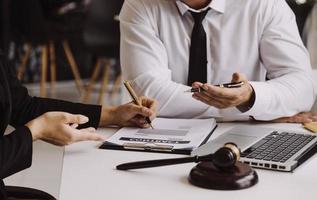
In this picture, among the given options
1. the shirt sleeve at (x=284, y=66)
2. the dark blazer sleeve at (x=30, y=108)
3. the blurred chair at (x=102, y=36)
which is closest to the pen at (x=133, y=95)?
the dark blazer sleeve at (x=30, y=108)

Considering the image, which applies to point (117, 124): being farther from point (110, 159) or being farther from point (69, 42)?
point (69, 42)

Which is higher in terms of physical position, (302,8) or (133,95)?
(133,95)

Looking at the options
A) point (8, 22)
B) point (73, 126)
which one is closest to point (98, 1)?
point (8, 22)

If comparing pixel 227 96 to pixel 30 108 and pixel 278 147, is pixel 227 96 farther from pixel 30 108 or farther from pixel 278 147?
pixel 30 108

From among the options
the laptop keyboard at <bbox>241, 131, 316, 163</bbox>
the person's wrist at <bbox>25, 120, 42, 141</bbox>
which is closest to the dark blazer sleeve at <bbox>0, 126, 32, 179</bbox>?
the person's wrist at <bbox>25, 120, 42, 141</bbox>

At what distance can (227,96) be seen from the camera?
1634mm

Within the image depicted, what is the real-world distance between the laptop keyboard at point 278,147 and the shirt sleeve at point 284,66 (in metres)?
0.28

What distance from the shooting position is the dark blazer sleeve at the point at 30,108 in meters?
1.71

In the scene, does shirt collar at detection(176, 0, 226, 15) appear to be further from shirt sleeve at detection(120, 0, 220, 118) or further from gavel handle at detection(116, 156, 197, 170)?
gavel handle at detection(116, 156, 197, 170)

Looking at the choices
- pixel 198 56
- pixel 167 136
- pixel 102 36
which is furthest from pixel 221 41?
pixel 102 36

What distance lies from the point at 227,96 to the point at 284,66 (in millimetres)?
413

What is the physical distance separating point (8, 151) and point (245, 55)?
1000 millimetres

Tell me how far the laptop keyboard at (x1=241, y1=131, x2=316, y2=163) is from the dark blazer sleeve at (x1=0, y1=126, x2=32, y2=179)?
0.51m

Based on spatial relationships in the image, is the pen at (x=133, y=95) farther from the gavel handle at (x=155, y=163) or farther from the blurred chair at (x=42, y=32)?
the blurred chair at (x=42, y=32)
